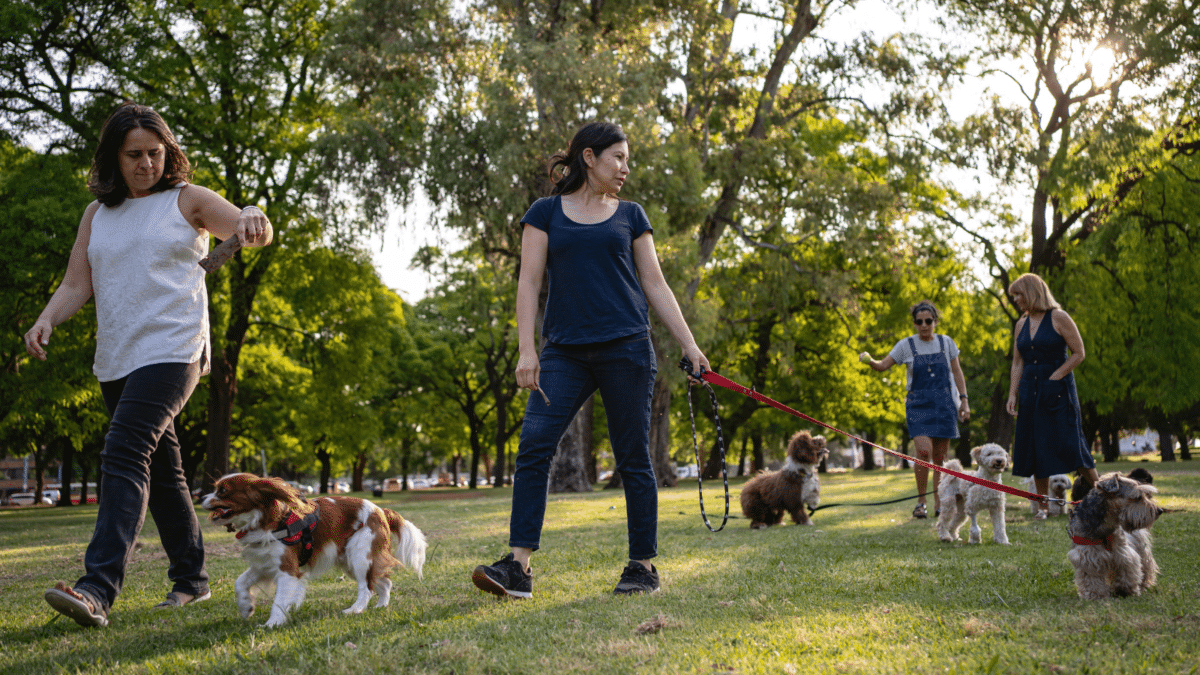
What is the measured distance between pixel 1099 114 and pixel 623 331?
1198 centimetres

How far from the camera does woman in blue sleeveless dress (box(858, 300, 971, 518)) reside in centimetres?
855

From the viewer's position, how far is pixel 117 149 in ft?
13.3

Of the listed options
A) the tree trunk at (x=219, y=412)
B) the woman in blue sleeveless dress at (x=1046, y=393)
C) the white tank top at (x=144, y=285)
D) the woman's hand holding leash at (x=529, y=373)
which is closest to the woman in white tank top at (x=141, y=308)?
the white tank top at (x=144, y=285)

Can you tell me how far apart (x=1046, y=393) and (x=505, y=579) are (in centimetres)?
520

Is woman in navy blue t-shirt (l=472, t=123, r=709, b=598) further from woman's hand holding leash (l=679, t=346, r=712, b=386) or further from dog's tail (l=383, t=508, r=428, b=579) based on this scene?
dog's tail (l=383, t=508, r=428, b=579)

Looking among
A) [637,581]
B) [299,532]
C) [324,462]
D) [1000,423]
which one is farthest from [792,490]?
[324,462]

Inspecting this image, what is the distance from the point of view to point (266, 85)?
21.6 metres

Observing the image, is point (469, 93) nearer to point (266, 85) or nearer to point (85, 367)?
point (266, 85)

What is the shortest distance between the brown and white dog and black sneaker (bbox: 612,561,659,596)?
1.16 metres

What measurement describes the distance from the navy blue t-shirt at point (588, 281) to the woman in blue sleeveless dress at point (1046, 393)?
439 centimetres

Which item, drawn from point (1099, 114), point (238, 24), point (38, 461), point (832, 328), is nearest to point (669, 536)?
point (1099, 114)

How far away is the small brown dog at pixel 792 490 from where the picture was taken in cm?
921


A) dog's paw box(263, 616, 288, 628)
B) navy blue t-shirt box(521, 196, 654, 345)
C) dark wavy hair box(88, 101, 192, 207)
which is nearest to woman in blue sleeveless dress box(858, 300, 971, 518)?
navy blue t-shirt box(521, 196, 654, 345)

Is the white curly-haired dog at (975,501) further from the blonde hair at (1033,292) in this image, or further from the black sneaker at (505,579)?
the black sneaker at (505,579)
